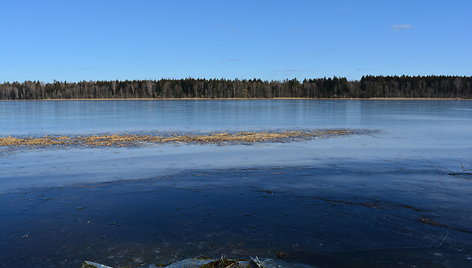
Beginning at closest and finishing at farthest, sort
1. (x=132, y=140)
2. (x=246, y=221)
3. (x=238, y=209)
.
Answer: (x=246, y=221) → (x=238, y=209) → (x=132, y=140)

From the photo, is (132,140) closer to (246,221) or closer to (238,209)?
(238,209)

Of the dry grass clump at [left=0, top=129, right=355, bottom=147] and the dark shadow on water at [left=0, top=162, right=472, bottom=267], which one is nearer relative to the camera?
the dark shadow on water at [left=0, top=162, right=472, bottom=267]

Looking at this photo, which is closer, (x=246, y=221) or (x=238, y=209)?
(x=246, y=221)

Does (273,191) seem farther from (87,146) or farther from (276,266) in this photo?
(87,146)

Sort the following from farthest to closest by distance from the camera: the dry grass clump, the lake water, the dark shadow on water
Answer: the dry grass clump
the lake water
the dark shadow on water

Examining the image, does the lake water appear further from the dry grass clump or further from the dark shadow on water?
the dry grass clump

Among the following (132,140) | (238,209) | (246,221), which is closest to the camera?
(246,221)

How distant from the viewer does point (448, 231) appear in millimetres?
8672

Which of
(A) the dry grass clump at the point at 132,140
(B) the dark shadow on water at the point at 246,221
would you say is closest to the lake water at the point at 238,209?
(B) the dark shadow on water at the point at 246,221

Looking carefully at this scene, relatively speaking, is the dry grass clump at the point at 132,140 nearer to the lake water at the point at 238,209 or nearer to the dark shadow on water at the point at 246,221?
the lake water at the point at 238,209

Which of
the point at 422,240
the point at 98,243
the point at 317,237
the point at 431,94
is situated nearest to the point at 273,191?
the point at 317,237

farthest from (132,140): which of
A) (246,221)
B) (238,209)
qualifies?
(246,221)

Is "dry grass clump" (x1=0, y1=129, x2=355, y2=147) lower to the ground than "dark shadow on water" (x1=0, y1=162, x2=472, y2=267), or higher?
higher

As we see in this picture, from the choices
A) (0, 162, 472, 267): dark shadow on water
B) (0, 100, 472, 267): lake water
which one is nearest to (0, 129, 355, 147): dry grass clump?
(0, 100, 472, 267): lake water
